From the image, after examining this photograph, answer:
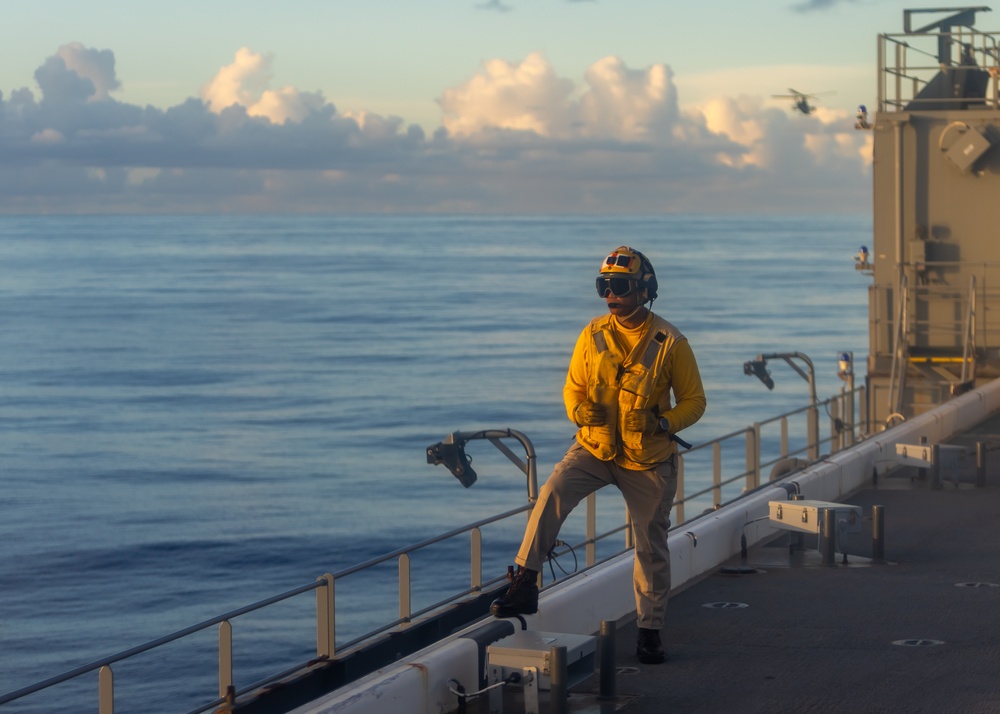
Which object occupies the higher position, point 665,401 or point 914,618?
point 665,401

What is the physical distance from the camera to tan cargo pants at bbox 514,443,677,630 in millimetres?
6434

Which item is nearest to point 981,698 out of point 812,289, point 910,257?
point 910,257

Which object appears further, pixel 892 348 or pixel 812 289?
pixel 812 289

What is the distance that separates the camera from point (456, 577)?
33219mm

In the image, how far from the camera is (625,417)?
6.45 meters

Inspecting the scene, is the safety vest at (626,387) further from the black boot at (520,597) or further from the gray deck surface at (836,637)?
the gray deck surface at (836,637)

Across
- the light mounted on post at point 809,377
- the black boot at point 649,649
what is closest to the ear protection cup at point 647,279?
the black boot at point 649,649

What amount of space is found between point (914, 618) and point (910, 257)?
14975mm

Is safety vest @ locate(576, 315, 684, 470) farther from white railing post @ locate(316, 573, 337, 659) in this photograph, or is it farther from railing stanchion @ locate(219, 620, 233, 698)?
railing stanchion @ locate(219, 620, 233, 698)

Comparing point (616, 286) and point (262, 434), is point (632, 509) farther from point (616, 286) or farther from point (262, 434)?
point (262, 434)

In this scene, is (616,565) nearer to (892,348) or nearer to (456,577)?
(892,348)

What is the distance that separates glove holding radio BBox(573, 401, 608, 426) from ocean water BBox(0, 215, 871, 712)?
19769 millimetres

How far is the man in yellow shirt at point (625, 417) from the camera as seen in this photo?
6.40 m

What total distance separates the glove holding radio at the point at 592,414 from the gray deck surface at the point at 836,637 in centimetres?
131
